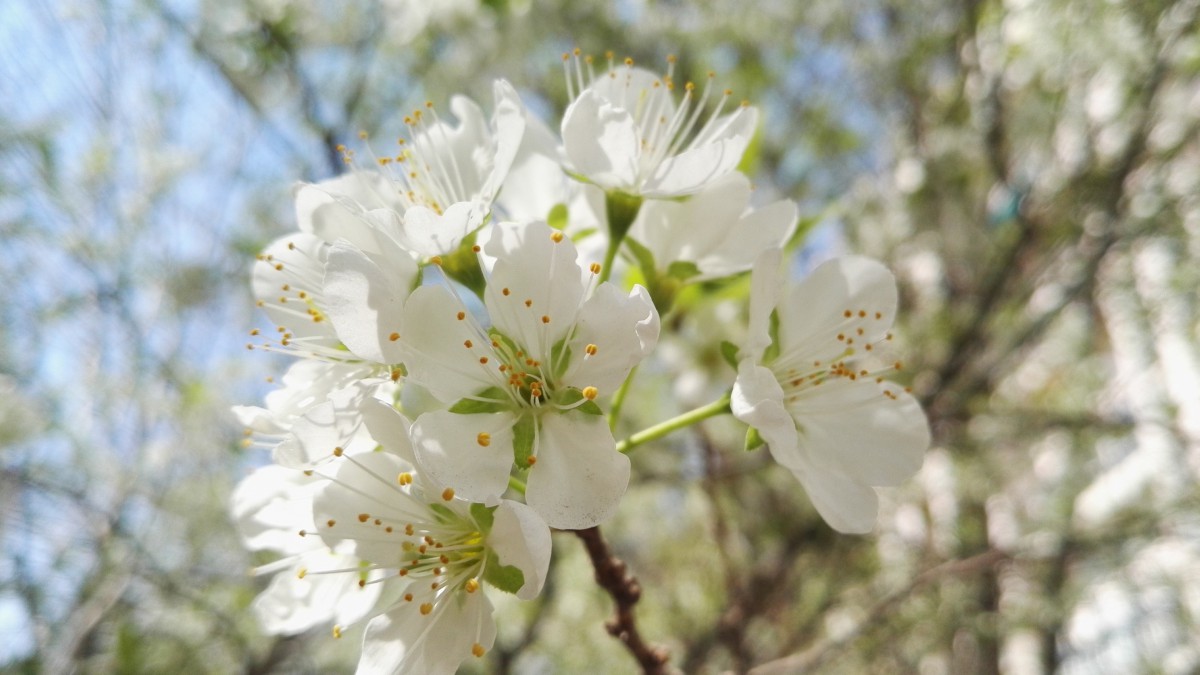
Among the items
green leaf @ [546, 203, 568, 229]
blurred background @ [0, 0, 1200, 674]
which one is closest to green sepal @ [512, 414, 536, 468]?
green leaf @ [546, 203, 568, 229]

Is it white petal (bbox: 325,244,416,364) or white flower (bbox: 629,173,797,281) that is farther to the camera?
white flower (bbox: 629,173,797,281)

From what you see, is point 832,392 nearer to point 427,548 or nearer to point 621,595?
point 621,595

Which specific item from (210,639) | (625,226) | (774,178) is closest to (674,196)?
(625,226)

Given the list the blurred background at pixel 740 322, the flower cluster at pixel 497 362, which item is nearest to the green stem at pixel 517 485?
the flower cluster at pixel 497 362

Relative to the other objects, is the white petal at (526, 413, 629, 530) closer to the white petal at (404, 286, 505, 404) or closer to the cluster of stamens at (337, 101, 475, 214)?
A: the white petal at (404, 286, 505, 404)

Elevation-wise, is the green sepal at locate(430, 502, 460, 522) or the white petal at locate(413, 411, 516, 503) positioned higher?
the white petal at locate(413, 411, 516, 503)

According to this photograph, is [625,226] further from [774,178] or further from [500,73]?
[774,178]
